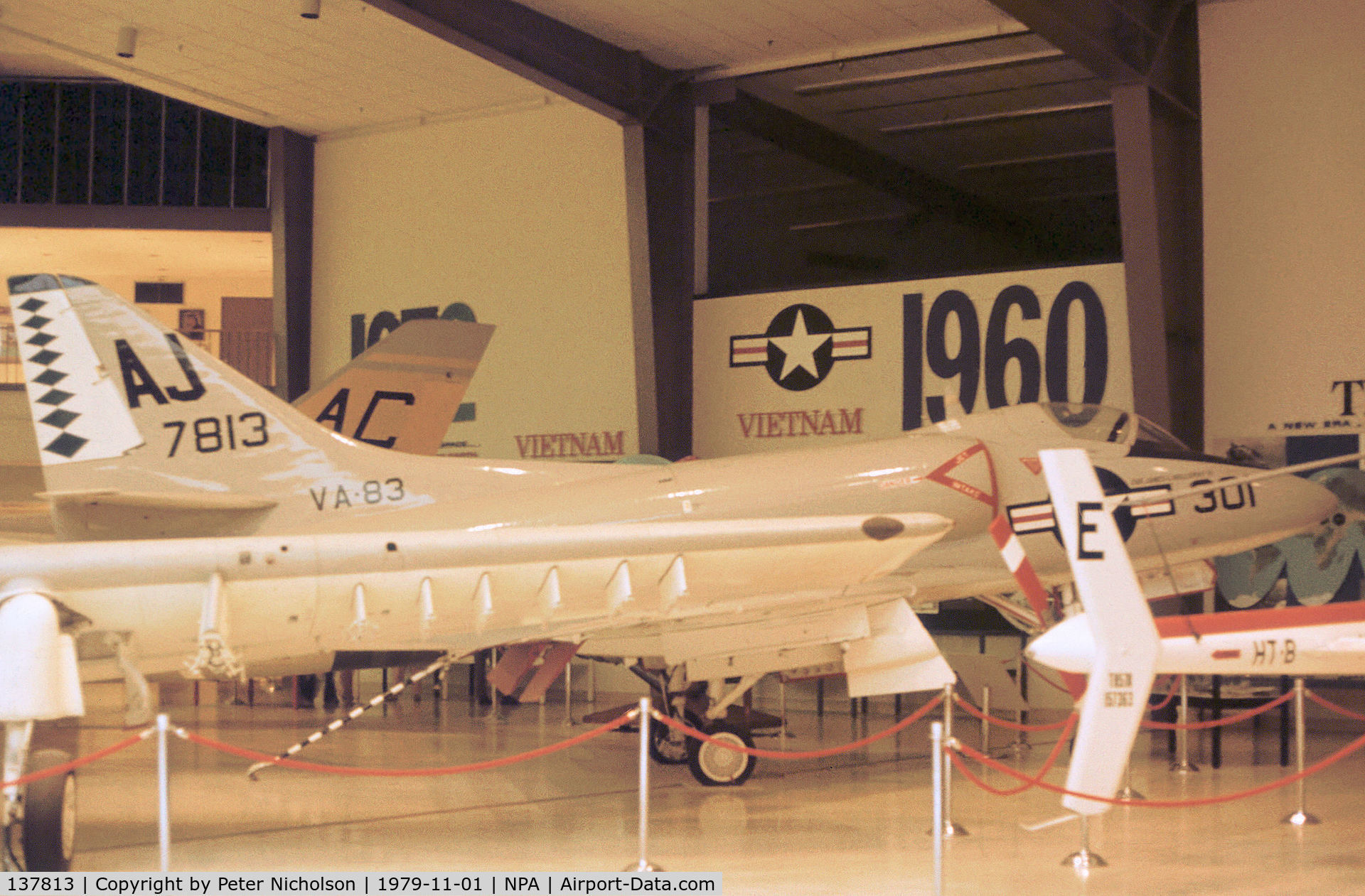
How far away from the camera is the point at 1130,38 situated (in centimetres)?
1343

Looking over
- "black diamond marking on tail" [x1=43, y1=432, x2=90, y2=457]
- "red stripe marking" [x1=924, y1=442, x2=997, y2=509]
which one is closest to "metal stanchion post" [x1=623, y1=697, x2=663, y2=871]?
"red stripe marking" [x1=924, y1=442, x2=997, y2=509]

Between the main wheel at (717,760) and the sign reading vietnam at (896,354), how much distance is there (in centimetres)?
695

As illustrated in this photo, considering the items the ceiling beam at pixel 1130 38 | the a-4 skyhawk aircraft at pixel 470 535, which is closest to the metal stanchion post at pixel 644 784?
the a-4 skyhawk aircraft at pixel 470 535

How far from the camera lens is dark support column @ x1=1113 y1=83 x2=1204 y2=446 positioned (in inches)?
539

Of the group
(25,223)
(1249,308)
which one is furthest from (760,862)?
(25,223)

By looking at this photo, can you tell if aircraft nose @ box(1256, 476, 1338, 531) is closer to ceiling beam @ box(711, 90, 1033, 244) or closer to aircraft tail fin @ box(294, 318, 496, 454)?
aircraft tail fin @ box(294, 318, 496, 454)

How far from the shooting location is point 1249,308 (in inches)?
560

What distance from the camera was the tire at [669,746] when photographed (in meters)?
11.1

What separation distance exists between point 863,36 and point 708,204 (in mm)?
3255

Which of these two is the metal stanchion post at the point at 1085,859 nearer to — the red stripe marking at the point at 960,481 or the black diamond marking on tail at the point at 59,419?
the red stripe marking at the point at 960,481

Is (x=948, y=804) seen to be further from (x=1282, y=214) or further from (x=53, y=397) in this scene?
(x=1282, y=214)

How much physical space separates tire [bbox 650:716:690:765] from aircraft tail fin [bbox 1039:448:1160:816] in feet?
17.9

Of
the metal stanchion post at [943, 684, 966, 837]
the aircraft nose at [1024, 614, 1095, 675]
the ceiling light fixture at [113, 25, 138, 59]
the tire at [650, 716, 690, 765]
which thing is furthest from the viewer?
the ceiling light fixture at [113, 25, 138, 59]

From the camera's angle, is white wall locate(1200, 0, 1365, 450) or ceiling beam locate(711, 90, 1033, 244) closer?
white wall locate(1200, 0, 1365, 450)
